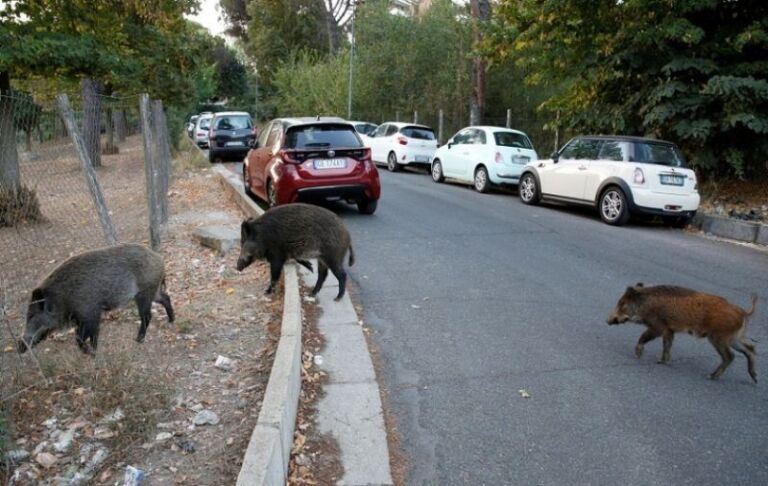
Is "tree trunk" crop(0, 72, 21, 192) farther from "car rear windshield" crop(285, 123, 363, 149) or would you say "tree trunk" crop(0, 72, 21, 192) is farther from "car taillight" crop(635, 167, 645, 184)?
"car taillight" crop(635, 167, 645, 184)

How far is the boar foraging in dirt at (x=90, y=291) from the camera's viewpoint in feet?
13.8

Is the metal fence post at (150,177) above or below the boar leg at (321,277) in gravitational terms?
above

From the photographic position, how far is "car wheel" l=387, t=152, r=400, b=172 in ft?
70.7

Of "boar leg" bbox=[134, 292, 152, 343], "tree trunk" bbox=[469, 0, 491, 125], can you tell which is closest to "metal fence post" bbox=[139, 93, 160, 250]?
"boar leg" bbox=[134, 292, 152, 343]

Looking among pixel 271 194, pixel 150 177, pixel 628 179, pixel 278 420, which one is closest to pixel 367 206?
pixel 271 194

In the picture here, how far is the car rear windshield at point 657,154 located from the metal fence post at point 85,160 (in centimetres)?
935

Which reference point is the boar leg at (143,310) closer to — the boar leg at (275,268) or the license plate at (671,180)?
the boar leg at (275,268)

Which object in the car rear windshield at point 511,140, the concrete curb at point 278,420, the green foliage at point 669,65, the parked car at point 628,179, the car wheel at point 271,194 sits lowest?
the concrete curb at point 278,420

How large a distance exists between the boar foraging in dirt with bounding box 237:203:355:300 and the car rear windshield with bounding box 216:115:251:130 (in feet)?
61.0

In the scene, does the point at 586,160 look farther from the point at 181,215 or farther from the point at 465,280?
the point at 181,215

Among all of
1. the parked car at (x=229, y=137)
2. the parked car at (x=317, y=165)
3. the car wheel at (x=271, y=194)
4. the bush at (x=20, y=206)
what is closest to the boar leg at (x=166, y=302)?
the bush at (x=20, y=206)

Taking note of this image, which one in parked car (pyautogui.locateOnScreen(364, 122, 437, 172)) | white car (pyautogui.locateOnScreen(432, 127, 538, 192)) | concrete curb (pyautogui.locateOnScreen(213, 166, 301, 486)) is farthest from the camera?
parked car (pyautogui.locateOnScreen(364, 122, 437, 172))

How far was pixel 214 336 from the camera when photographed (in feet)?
17.0

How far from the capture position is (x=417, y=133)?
21.4 metres
